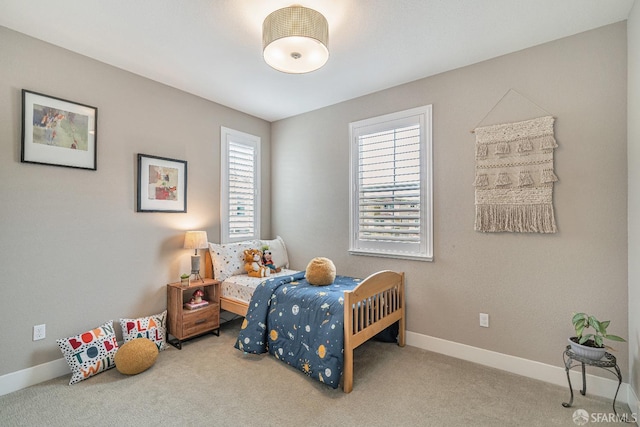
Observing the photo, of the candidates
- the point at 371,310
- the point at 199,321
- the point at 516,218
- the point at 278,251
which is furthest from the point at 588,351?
the point at 199,321

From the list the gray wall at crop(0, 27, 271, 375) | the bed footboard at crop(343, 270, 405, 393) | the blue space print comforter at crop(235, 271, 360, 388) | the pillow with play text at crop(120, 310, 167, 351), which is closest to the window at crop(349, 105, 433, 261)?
the bed footboard at crop(343, 270, 405, 393)

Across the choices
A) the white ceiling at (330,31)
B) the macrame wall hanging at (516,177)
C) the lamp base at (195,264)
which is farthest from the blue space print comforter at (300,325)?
the white ceiling at (330,31)

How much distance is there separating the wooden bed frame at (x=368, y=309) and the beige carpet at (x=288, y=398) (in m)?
0.29

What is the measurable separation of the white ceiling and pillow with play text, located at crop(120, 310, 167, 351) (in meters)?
2.36

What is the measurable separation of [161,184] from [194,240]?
67 cm

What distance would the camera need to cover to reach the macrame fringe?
2.37 metres

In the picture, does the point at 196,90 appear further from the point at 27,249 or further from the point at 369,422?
the point at 369,422

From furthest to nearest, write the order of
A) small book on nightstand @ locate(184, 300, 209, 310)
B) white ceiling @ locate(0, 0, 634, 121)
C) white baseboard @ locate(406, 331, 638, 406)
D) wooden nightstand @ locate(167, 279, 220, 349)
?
small book on nightstand @ locate(184, 300, 209, 310), wooden nightstand @ locate(167, 279, 220, 349), white baseboard @ locate(406, 331, 638, 406), white ceiling @ locate(0, 0, 634, 121)

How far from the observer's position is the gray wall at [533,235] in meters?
2.18

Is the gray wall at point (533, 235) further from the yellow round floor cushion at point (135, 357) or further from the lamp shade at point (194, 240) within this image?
the yellow round floor cushion at point (135, 357)

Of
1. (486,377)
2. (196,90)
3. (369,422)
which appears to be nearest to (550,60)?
(486,377)

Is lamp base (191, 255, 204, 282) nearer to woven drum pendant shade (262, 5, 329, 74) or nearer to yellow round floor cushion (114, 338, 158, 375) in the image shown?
yellow round floor cushion (114, 338, 158, 375)

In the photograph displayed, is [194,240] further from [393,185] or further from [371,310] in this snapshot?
[393,185]

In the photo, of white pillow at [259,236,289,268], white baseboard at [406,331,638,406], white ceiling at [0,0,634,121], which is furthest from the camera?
white pillow at [259,236,289,268]
